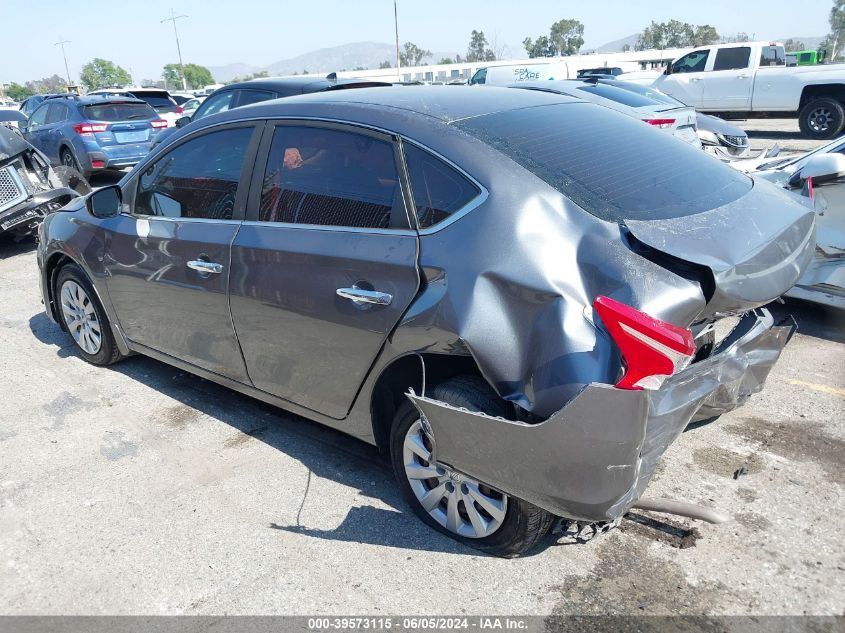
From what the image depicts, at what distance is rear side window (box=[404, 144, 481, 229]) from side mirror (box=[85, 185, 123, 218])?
2246 millimetres

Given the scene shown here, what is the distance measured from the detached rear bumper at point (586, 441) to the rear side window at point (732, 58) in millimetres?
16002

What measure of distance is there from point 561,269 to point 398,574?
1369mm

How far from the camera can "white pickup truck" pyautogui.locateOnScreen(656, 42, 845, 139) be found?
47.1 ft

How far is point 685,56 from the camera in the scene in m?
16.9

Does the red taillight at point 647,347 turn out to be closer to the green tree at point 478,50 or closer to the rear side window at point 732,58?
the rear side window at point 732,58

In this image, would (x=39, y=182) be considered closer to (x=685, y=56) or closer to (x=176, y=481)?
(x=176, y=481)

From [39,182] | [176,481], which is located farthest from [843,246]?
[39,182]

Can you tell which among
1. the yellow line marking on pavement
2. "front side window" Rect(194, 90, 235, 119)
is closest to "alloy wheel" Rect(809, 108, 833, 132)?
"front side window" Rect(194, 90, 235, 119)

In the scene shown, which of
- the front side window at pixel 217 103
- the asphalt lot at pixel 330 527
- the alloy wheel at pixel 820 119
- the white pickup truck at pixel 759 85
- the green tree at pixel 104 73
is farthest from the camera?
the green tree at pixel 104 73

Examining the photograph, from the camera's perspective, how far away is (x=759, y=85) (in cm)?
1546

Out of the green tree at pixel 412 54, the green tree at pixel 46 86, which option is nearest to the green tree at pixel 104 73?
the green tree at pixel 46 86

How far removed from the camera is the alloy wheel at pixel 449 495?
275cm

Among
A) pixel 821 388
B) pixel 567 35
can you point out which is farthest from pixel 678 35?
pixel 821 388

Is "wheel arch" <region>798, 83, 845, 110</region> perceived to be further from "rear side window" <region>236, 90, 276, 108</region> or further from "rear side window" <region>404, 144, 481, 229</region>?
"rear side window" <region>404, 144, 481, 229</region>
